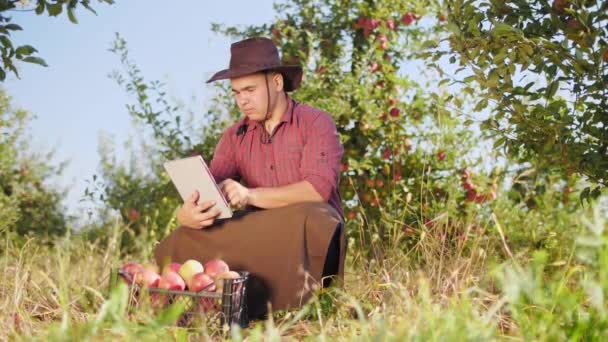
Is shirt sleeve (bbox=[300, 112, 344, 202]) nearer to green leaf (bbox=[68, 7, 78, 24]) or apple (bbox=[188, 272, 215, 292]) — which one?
apple (bbox=[188, 272, 215, 292])

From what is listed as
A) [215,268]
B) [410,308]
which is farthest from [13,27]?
[410,308]

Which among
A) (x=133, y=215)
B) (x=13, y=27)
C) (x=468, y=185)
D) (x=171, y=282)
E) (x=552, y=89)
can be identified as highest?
(x=13, y=27)

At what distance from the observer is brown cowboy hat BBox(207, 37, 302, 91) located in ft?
13.0

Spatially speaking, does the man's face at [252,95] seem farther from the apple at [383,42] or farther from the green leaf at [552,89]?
the apple at [383,42]

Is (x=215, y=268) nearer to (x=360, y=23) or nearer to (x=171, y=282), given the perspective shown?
(x=171, y=282)

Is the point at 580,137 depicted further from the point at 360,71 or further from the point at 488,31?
the point at 360,71

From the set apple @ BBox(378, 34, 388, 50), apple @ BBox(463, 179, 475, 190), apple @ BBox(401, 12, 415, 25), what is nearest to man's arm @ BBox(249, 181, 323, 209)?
apple @ BBox(463, 179, 475, 190)

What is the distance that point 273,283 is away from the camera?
12.1ft

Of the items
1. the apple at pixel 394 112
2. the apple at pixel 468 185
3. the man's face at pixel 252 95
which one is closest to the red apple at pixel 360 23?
the apple at pixel 394 112

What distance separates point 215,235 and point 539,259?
1.98m

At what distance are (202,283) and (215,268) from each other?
16 cm

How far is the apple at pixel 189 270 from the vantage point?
3.56m

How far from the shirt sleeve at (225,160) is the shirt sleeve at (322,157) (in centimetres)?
53

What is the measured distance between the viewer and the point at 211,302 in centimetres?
332
